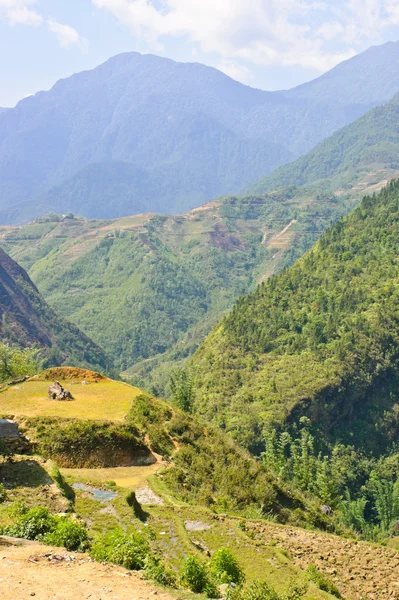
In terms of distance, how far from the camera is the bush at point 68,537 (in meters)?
19.1

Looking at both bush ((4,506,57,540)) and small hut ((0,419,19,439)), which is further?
small hut ((0,419,19,439))

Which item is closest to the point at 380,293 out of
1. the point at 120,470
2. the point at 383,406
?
the point at 383,406

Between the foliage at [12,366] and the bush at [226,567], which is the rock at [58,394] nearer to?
the foliage at [12,366]

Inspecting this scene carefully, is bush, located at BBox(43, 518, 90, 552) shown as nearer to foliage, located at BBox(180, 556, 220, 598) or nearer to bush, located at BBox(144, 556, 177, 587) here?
bush, located at BBox(144, 556, 177, 587)

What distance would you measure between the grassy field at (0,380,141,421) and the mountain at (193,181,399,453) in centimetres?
3752

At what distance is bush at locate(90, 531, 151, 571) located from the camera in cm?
1792

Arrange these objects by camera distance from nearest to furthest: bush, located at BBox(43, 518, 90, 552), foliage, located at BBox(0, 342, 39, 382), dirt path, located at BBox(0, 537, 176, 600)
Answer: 1. dirt path, located at BBox(0, 537, 176, 600)
2. bush, located at BBox(43, 518, 90, 552)
3. foliage, located at BBox(0, 342, 39, 382)

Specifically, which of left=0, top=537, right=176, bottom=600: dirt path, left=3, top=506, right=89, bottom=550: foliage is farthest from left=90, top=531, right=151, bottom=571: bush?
left=3, top=506, right=89, bottom=550: foliage

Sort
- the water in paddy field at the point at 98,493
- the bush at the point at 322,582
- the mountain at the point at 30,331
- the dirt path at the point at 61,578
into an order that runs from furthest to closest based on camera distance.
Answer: the mountain at the point at 30,331
the water in paddy field at the point at 98,493
the bush at the point at 322,582
the dirt path at the point at 61,578

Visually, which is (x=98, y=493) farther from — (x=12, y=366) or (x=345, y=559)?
(x=12, y=366)

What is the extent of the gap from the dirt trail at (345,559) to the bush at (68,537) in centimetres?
1318

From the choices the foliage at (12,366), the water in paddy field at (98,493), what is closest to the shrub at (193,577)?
the water in paddy field at (98,493)

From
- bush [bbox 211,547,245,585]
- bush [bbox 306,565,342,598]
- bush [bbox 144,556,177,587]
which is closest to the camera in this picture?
bush [bbox 144,556,177,587]

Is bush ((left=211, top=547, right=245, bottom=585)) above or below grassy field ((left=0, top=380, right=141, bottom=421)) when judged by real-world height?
below
